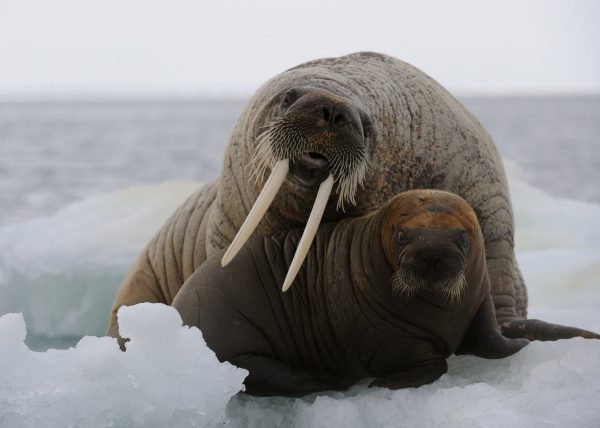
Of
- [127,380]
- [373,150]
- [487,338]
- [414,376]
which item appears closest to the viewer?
[127,380]

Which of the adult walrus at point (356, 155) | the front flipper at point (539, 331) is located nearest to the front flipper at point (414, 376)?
the front flipper at point (539, 331)

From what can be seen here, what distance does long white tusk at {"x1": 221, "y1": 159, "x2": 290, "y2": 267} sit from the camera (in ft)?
15.2

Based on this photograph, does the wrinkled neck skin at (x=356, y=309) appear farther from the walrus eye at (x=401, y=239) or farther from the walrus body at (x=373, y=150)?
the walrus body at (x=373, y=150)

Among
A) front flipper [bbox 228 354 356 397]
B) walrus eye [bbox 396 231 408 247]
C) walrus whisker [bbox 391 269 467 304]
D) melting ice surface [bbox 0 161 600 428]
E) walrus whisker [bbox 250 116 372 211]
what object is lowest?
front flipper [bbox 228 354 356 397]

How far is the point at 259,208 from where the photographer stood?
187 inches

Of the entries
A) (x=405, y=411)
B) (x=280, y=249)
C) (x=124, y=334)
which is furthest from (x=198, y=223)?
(x=405, y=411)

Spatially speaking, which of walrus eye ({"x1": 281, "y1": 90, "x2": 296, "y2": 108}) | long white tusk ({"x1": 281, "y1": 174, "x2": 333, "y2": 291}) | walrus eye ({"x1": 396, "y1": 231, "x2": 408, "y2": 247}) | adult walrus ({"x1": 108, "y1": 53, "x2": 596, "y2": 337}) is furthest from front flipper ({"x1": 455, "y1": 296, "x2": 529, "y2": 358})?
walrus eye ({"x1": 281, "y1": 90, "x2": 296, "y2": 108})

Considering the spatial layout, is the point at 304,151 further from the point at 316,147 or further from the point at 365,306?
the point at 365,306

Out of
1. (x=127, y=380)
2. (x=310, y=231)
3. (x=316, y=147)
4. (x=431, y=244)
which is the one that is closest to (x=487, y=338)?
(x=431, y=244)

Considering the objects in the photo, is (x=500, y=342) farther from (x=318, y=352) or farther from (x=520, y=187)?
(x=520, y=187)

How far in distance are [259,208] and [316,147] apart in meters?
0.42

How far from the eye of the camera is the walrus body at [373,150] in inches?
199

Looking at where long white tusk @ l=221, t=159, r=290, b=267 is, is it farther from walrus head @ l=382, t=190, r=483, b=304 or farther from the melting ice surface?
walrus head @ l=382, t=190, r=483, b=304

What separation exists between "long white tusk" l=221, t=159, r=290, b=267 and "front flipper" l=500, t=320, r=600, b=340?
1.28 m
